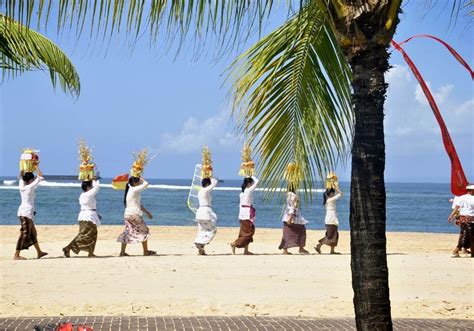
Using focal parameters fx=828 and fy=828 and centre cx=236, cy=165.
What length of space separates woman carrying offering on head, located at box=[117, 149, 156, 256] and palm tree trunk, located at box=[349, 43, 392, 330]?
38.3 ft

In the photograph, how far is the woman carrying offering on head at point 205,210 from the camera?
Answer: 16.6m

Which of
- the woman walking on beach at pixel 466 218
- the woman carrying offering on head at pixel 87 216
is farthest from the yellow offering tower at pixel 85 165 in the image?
the woman walking on beach at pixel 466 218

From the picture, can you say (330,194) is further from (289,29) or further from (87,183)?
(289,29)

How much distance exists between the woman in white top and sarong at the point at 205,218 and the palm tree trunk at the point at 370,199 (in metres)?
12.1

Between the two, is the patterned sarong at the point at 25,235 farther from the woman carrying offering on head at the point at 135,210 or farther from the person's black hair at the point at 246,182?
the person's black hair at the point at 246,182

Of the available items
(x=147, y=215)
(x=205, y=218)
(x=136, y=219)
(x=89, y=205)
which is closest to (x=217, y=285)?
(x=147, y=215)

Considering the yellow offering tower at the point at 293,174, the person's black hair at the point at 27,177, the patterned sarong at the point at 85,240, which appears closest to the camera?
the yellow offering tower at the point at 293,174

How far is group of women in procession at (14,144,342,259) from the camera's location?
15289mm

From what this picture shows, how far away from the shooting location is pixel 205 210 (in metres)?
16.6

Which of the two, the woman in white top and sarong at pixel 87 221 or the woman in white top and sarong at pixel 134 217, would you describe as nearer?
the woman in white top and sarong at pixel 87 221

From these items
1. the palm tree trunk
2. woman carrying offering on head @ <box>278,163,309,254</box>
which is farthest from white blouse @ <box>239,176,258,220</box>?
the palm tree trunk

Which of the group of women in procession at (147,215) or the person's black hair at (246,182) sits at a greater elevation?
the person's black hair at (246,182)

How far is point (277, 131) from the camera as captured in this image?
6.87 metres

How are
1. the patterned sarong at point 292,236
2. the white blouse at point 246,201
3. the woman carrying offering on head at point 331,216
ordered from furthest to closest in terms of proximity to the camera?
the woman carrying offering on head at point 331,216, the patterned sarong at point 292,236, the white blouse at point 246,201
